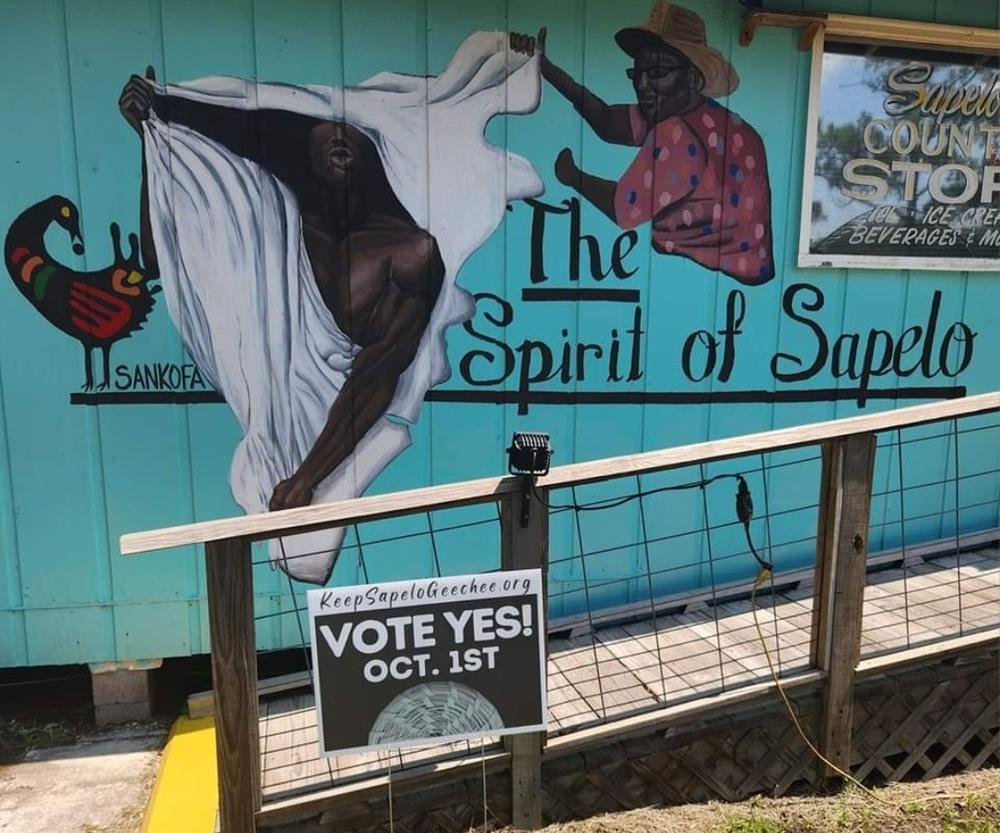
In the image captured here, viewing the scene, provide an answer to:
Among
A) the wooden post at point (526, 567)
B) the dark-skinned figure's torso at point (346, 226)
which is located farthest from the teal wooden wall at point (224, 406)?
the wooden post at point (526, 567)

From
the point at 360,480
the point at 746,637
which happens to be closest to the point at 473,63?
the point at 360,480

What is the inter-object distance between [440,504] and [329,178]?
168 cm

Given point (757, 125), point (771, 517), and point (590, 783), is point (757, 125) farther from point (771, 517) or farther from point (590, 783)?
point (590, 783)

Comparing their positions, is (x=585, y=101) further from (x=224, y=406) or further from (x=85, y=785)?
(x=85, y=785)

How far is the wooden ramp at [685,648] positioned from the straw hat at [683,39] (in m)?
2.39

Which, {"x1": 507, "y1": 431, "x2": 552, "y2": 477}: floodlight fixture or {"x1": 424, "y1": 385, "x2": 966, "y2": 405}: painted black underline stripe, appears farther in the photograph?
{"x1": 424, "y1": 385, "x2": 966, "y2": 405}: painted black underline stripe

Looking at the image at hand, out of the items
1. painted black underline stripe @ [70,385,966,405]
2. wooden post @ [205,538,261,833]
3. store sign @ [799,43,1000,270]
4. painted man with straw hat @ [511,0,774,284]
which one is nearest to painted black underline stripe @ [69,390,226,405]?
painted black underline stripe @ [70,385,966,405]

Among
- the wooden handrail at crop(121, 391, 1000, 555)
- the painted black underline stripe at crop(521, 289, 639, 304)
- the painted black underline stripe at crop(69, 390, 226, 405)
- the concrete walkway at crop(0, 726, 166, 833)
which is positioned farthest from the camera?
the painted black underline stripe at crop(521, 289, 639, 304)

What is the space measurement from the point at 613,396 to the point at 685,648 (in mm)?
1177

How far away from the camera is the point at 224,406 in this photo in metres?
3.10

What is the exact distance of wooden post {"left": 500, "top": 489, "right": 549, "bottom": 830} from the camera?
217 cm

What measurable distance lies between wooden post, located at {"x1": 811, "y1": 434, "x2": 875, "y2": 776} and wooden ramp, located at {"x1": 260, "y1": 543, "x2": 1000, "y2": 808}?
15 centimetres

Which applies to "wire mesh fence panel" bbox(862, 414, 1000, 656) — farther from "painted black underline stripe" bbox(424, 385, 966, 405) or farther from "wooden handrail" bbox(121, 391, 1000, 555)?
"wooden handrail" bbox(121, 391, 1000, 555)

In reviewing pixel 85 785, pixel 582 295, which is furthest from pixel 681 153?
pixel 85 785
